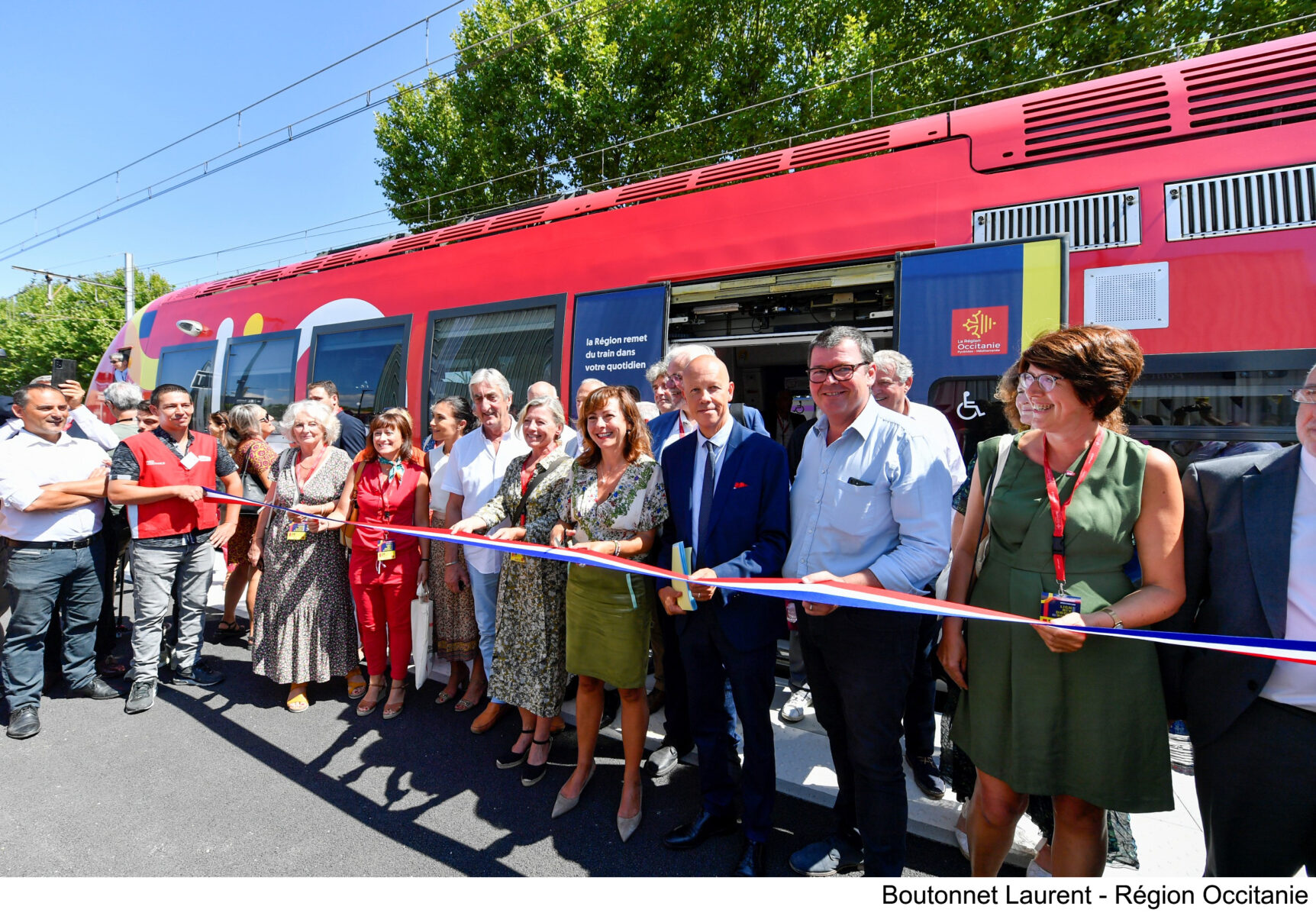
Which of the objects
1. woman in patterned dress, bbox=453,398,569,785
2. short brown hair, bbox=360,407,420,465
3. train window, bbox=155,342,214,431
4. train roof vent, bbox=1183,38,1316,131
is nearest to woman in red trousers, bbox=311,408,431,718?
short brown hair, bbox=360,407,420,465

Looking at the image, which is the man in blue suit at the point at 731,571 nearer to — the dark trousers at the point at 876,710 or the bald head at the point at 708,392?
the bald head at the point at 708,392

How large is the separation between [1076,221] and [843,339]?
6.61ft

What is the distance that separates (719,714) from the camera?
8.16 feet

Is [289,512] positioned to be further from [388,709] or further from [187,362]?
[187,362]

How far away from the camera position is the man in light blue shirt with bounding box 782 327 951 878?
6.47 ft

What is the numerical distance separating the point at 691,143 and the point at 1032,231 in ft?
35.3

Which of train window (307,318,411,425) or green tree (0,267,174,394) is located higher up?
green tree (0,267,174,394)

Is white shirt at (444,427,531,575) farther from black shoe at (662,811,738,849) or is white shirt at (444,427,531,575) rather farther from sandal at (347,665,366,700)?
black shoe at (662,811,738,849)

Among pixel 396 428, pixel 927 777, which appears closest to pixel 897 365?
pixel 927 777

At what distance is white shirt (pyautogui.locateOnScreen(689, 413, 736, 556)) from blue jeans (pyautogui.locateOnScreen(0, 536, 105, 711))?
3822 millimetres

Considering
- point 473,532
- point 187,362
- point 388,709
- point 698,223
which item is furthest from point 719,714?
point 187,362

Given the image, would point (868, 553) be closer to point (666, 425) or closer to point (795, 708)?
point (666, 425)

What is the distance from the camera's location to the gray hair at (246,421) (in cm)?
481

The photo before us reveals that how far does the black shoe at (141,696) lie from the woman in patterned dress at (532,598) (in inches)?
88.2
